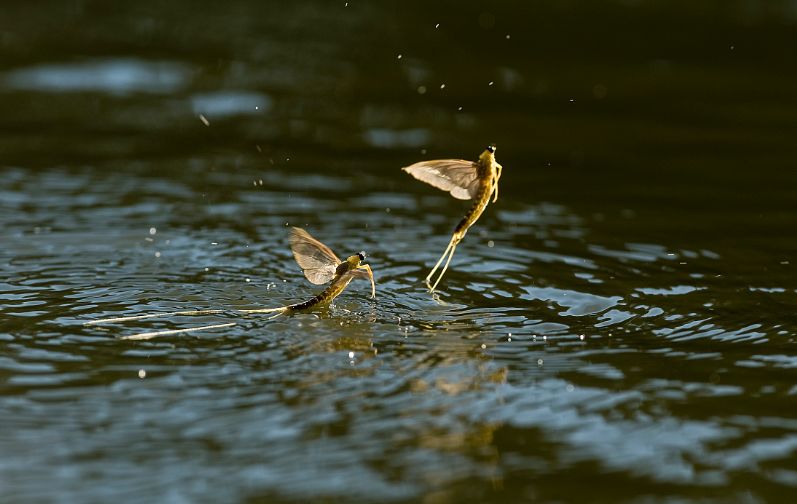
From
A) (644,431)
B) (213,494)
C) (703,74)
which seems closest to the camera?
(213,494)

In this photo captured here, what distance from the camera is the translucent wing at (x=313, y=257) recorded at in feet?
16.3

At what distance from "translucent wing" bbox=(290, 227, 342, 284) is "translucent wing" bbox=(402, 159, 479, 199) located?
1.59 ft

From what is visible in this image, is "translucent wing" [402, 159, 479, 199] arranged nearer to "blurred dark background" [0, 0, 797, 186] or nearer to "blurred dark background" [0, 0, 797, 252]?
"blurred dark background" [0, 0, 797, 252]

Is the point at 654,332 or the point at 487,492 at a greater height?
the point at 654,332

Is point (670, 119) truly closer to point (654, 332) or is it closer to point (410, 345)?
point (654, 332)

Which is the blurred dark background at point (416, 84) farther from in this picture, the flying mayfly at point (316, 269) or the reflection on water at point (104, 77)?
the flying mayfly at point (316, 269)

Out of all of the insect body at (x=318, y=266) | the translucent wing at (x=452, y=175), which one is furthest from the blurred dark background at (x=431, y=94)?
the insect body at (x=318, y=266)

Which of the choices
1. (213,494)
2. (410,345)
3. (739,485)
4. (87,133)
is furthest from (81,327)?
(87,133)

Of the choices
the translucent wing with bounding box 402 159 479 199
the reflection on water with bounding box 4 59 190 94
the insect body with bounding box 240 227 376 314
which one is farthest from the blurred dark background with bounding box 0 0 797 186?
the insect body with bounding box 240 227 376 314

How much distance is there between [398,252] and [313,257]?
4.02 feet

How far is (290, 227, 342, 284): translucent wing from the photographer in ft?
16.3

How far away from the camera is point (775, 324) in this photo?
5.04 meters

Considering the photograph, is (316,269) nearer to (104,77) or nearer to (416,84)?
(416,84)

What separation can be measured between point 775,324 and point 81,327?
2.86 m
